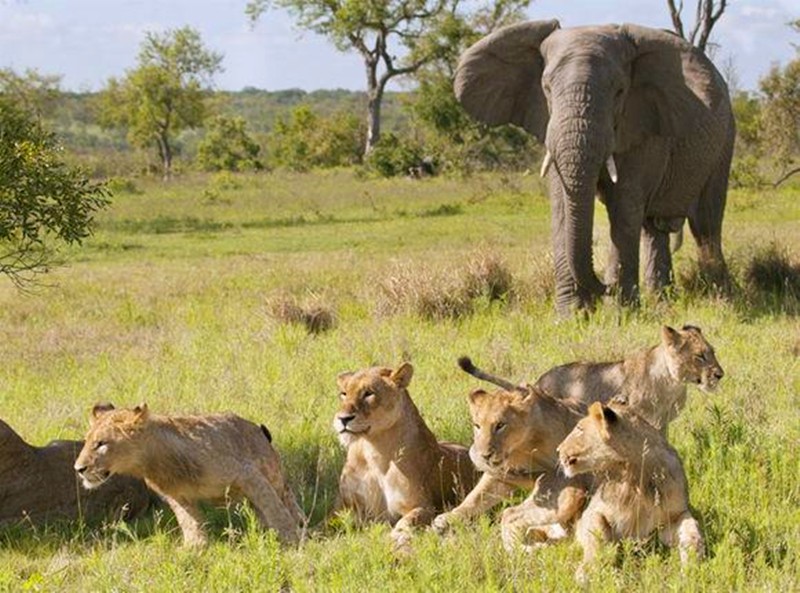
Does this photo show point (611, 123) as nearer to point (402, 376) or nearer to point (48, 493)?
point (402, 376)

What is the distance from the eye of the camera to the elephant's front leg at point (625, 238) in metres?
11.8

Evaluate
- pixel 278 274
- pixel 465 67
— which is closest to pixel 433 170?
pixel 278 274

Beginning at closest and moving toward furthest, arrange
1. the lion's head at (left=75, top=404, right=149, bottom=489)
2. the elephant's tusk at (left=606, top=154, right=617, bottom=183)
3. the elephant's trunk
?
the lion's head at (left=75, top=404, right=149, bottom=489)
the elephant's trunk
the elephant's tusk at (left=606, top=154, right=617, bottom=183)

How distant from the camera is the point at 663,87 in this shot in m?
11.9

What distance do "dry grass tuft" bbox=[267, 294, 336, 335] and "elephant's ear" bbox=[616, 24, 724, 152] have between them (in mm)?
3125

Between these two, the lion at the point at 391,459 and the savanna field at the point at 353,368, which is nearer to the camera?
the savanna field at the point at 353,368

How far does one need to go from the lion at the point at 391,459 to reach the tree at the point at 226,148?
51.5m

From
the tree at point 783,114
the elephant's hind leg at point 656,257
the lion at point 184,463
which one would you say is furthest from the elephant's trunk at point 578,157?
the tree at point 783,114

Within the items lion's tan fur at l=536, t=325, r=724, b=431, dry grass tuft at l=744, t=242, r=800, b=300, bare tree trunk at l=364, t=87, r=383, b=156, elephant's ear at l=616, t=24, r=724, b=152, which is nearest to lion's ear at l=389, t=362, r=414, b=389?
lion's tan fur at l=536, t=325, r=724, b=431

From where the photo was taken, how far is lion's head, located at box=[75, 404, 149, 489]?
548cm

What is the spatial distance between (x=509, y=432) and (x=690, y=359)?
152 cm

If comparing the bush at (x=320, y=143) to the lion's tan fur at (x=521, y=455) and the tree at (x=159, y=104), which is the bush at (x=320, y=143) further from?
the lion's tan fur at (x=521, y=455)

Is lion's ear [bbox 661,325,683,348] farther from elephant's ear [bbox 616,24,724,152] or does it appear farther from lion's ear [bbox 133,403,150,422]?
elephant's ear [bbox 616,24,724,152]

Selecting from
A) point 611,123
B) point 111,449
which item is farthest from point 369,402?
point 611,123
